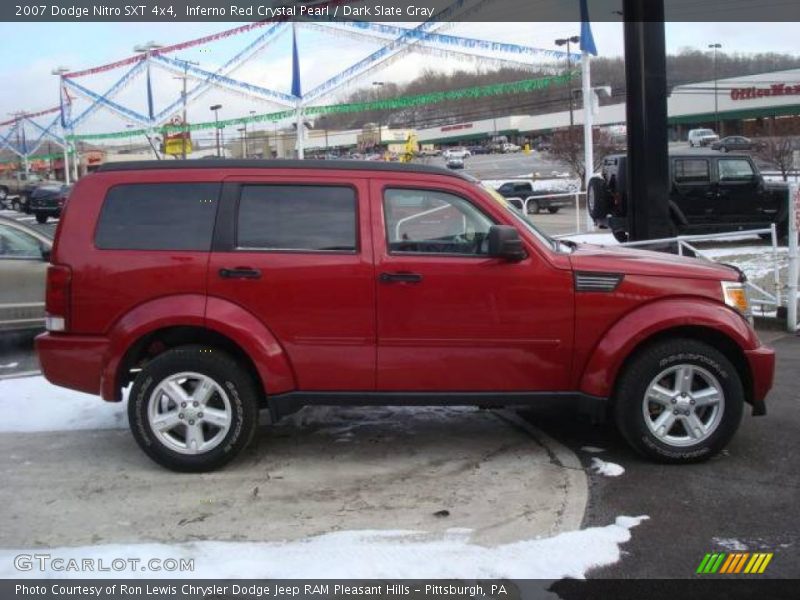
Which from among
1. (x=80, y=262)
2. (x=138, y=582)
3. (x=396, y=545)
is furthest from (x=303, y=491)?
(x=80, y=262)

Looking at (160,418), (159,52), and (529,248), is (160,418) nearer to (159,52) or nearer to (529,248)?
(529,248)

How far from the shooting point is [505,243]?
14.4 feet

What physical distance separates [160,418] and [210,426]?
30cm

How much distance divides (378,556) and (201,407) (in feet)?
5.23

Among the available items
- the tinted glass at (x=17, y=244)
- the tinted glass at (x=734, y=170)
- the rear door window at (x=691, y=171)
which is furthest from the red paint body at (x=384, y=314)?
the tinted glass at (x=734, y=170)

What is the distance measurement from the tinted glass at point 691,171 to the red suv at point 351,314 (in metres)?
12.4

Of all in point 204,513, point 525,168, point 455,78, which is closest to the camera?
point 204,513

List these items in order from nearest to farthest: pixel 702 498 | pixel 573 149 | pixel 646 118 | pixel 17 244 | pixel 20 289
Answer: pixel 702 498
pixel 20 289
pixel 17 244
pixel 646 118
pixel 573 149

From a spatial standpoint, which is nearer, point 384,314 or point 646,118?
point 384,314

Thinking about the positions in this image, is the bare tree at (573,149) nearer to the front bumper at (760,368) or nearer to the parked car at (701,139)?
the parked car at (701,139)

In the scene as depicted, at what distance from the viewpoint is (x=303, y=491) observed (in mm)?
4359

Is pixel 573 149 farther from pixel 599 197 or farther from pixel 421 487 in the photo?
pixel 421 487

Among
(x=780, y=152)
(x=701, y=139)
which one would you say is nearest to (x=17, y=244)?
(x=780, y=152)

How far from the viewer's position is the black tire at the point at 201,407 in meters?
4.50
